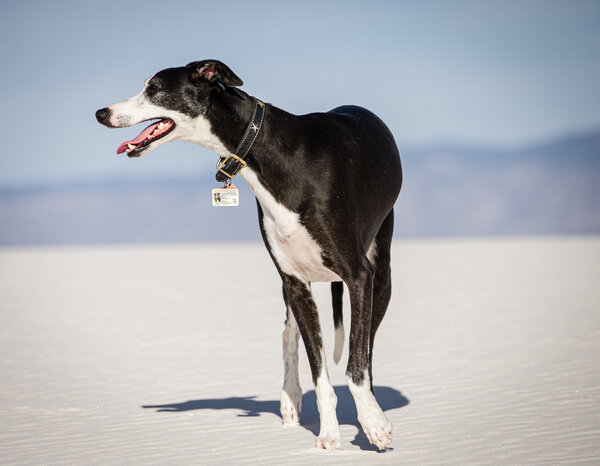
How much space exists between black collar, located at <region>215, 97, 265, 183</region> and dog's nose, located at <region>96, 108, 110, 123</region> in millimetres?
903

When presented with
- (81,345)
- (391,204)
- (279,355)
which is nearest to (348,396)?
(391,204)

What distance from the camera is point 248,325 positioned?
1622cm

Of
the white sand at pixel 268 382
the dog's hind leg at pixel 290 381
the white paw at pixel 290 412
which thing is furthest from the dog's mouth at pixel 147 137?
the white paw at pixel 290 412

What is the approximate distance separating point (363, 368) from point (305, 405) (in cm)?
245

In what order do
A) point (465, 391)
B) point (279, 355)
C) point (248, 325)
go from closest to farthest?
point (465, 391) < point (279, 355) < point (248, 325)

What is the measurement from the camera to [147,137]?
20.1ft

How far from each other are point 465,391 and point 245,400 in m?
2.27

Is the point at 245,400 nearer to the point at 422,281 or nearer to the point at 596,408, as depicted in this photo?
the point at 596,408

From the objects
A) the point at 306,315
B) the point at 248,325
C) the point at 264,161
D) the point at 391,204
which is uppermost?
the point at 264,161

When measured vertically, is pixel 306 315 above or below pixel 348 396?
above

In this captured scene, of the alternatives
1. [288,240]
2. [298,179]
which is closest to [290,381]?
[288,240]

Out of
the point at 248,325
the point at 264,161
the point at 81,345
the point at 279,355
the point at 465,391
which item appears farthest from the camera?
the point at 248,325

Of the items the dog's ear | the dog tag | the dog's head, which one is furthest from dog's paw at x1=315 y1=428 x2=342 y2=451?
the dog's ear

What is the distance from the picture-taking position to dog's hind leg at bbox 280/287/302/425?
751cm
